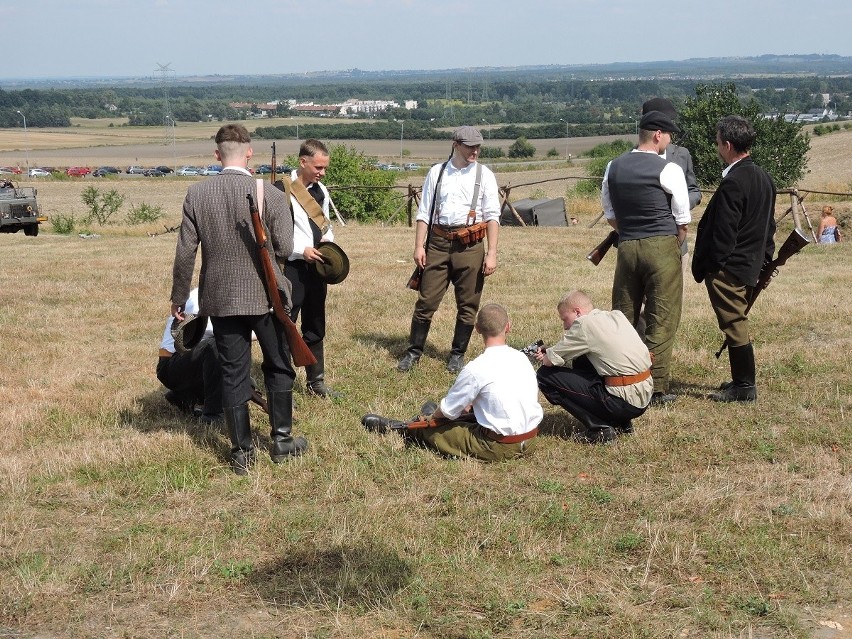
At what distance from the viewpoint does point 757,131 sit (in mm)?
54469

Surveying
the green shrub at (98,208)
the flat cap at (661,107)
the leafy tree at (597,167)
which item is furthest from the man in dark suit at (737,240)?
the green shrub at (98,208)

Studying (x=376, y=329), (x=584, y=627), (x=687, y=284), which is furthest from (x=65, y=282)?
(x=584, y=627)

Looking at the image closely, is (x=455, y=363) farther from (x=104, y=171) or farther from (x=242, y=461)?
(x=104, y=171)

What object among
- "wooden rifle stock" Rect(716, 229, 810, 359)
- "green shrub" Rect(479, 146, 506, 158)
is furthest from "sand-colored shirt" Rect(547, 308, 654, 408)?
"green shrub" Rect(479, 146, 506, 158)

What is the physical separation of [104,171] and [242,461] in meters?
86.6

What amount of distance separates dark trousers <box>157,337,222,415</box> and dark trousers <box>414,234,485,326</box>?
2.16 m

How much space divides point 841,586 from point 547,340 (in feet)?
Answer: 16.9

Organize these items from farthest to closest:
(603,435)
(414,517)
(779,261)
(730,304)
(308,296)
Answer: (308,296) → (779,261) → (730,304) → (603,435) → (414,517)

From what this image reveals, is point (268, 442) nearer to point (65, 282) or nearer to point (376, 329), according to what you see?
point (376, 329)

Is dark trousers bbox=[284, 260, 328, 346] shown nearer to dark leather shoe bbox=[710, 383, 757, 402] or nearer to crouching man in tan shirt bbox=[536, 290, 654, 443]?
crouching man in tan shirt bbox=[536, 290, 654, 443]

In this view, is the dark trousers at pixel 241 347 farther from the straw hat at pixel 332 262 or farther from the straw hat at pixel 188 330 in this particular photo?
the straw hat at pixel 332 262

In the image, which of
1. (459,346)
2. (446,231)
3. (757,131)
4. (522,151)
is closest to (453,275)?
(446,231)

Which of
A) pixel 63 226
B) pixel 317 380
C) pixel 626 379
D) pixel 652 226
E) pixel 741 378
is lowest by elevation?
pixel 63 226

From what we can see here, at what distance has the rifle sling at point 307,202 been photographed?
22.5 feet
